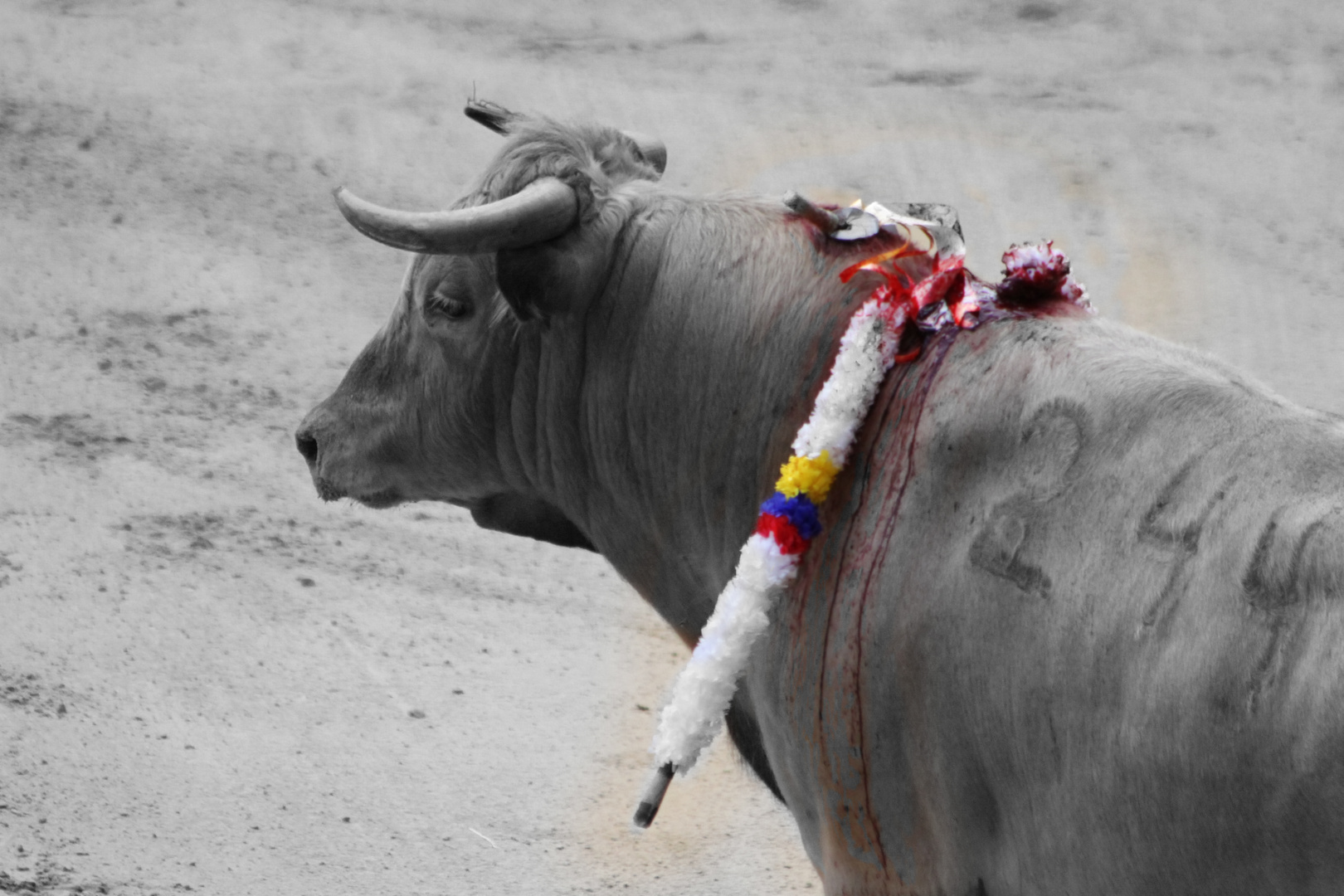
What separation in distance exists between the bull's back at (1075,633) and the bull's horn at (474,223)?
2.67 ft

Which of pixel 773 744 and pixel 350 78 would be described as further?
pixel 350 78

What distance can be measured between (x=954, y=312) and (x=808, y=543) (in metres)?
0.53

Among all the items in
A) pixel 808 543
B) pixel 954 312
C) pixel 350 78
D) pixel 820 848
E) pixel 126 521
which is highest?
pixel 954 312

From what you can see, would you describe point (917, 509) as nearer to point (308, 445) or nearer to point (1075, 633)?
point (1075, 633)

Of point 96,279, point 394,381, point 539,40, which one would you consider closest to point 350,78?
point 539,40

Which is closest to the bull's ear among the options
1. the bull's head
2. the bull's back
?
the bull's head

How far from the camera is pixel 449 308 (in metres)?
3.88

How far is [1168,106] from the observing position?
11.4 metres

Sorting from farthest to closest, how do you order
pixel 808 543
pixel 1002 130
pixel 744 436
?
pixel 1002 130 → pixel 744 436 → pixel 808 543

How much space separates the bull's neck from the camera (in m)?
3.50

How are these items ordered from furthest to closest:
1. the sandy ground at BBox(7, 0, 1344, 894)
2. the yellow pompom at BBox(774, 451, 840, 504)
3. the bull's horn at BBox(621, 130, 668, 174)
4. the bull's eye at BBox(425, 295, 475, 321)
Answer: the sandy ground at BBox(7, 0, 1344, 894) → the bull's horn at BBox(621, 130, 668, 174) → the bull's eye at BBox(425, 295, 475, 321) → the yellow pompom at BBox(774, 451, 840, 504)

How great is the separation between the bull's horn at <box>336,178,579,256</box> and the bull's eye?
1.09ft

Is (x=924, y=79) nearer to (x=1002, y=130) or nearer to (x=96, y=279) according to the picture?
(x=1002, y=130)

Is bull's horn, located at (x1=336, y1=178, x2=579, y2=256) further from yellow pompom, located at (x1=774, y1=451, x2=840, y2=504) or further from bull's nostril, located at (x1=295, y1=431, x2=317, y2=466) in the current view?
bull's nostril, located at (x1=295, y1=431, x2=317, y2=466)
